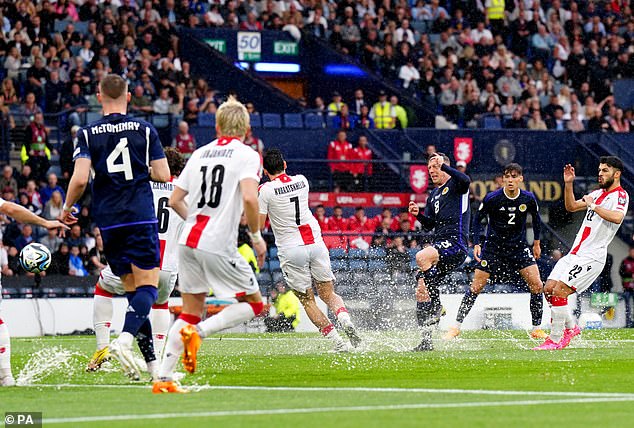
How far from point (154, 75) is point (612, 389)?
2094 cm

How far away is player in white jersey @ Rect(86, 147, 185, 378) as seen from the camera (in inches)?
484

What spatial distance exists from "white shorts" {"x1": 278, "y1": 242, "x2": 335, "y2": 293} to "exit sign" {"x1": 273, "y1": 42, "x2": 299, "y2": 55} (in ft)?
65.7

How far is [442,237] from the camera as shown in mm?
16188

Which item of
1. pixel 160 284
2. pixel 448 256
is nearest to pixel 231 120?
pixel 160 284

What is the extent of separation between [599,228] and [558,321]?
125cm

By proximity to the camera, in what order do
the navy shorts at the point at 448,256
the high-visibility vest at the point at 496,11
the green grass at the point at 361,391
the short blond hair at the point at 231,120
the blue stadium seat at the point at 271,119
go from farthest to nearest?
the high-visibility vest at the point at 496,11
the blue stadium seat at the point at 271,119
the navy shorts at the point at 448,256
the short blond hair at the point at 231,120
the green grass at the point at 361,391

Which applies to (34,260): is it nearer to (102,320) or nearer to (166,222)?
(102,320)

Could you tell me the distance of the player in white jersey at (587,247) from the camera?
1573 centimetres

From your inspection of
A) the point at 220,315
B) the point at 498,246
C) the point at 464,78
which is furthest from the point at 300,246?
the point at 464,78

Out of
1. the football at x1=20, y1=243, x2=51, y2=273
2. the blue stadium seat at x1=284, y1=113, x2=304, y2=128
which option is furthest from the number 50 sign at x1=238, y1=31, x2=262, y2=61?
the football at x1=20, y1=243, x2=51, y2=273

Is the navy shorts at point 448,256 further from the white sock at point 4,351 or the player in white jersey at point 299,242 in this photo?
the white sock at point 4,351

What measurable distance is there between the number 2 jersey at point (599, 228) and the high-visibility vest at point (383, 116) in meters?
15.8

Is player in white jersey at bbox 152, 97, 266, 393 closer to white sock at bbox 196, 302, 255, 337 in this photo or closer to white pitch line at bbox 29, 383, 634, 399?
white sock at bbox 196, 302, 255, 337

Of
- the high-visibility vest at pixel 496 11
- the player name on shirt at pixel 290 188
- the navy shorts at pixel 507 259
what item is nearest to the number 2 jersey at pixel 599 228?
the navy shorts at pixel 507 259
